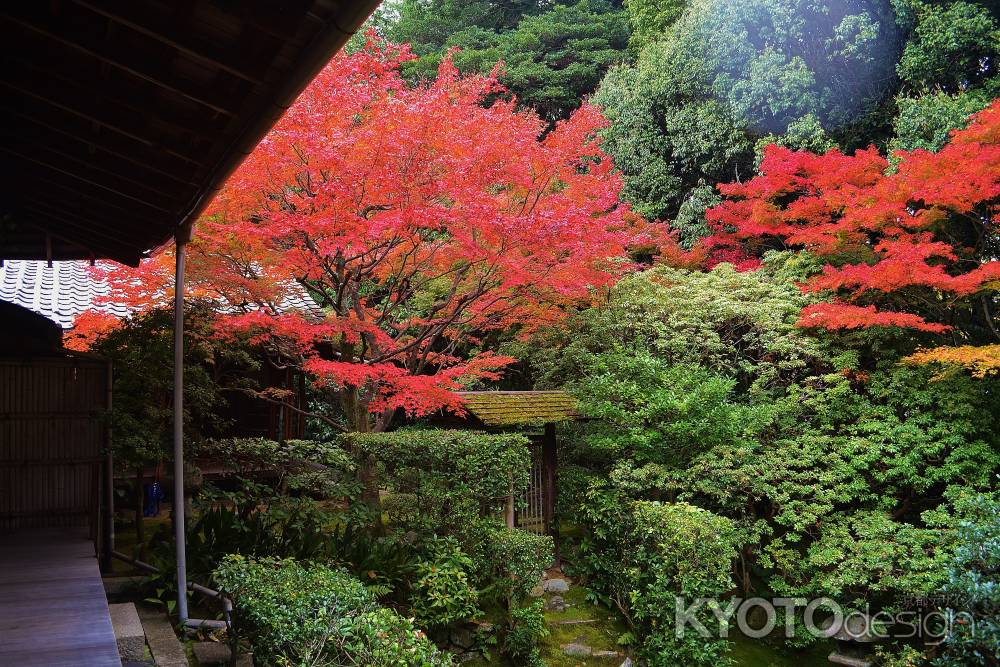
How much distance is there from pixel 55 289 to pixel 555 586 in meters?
9.66

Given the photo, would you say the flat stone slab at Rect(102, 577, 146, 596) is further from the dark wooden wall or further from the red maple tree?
the red maple tree

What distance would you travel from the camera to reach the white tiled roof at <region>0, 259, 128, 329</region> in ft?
38.0

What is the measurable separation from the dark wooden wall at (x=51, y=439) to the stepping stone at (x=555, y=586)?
5074mm

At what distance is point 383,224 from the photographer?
26.0ft

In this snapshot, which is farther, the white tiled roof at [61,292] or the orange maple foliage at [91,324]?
the white tiled roof at [61,292]

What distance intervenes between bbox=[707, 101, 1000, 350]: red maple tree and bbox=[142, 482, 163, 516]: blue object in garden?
31.8 ft

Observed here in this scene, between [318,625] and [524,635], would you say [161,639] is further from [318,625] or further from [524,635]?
[524,635]

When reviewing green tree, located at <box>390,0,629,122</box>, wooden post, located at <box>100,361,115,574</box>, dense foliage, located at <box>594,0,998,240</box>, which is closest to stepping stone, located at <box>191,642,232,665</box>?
wooden post, located at <box>100,361,115,574</box>

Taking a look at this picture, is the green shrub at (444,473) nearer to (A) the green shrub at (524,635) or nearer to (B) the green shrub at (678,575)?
(A) the green shrub at (524,635)

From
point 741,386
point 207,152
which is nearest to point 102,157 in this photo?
point 207,152

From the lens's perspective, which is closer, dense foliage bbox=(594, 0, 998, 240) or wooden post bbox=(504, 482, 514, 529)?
wooden post bbox=(504, 482, 514, 529)

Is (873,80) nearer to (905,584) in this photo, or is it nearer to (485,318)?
(485,318)

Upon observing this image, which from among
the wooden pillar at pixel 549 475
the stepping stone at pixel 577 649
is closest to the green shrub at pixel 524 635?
the stepping stone at pixel 577 649

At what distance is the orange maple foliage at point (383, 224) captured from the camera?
7.93m
